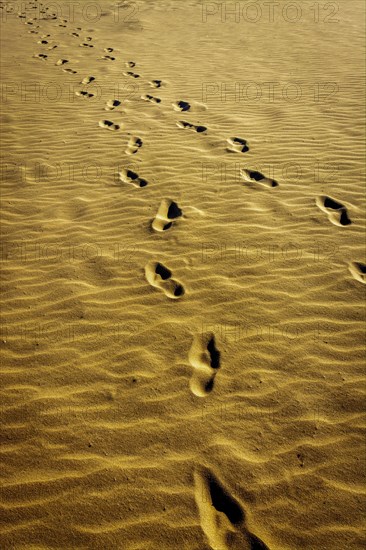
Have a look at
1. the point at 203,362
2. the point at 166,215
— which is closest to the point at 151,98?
the point at 166,215

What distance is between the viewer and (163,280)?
3.45 m

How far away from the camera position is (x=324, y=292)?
330 centimetres

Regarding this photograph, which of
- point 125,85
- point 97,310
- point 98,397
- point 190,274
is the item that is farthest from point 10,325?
point 125,85

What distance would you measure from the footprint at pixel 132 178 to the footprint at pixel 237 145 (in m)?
1.51

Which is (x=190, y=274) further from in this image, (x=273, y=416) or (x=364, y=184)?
(x=364, y=184)

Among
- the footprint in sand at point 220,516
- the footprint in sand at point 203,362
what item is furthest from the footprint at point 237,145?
the footprint in sand at point 220,516

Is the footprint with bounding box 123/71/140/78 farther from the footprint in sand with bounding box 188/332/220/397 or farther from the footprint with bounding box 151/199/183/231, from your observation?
the footprint in sand with bounding box 188/332/220/397

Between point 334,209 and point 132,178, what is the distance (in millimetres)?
2624

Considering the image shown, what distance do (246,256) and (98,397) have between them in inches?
78.4

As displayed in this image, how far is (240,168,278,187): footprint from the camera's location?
4609 millimetres

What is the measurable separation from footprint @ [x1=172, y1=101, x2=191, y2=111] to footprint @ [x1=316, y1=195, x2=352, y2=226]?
11.5ft

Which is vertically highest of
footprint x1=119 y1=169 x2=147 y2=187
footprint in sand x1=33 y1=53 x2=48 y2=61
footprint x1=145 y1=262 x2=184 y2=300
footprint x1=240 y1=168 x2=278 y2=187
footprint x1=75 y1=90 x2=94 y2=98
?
footprint in sand x1=33 y1=53 x2=48 y2=61

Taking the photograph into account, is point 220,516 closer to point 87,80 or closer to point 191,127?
point 191,127

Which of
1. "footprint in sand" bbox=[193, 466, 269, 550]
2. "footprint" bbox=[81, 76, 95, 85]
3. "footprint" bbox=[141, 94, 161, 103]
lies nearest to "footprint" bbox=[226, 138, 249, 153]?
"footprint" bbox=[141, 94, 161, 103]
